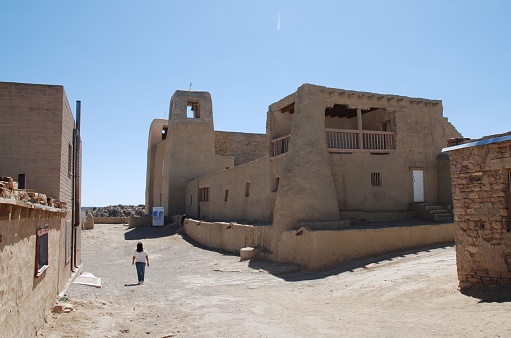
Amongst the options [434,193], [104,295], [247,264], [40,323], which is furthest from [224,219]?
[40,323]

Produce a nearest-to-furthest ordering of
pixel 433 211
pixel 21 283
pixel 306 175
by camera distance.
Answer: pixel 21 283 → pixel 306 175 → pixel 433 211

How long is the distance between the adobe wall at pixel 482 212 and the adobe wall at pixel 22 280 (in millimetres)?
7948

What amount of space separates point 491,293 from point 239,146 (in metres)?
27.6

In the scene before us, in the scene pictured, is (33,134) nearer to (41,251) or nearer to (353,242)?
(41,251)

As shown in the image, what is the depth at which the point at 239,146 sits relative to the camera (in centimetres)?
3494

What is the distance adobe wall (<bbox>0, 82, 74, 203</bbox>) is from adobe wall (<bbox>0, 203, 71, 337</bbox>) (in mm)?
1629

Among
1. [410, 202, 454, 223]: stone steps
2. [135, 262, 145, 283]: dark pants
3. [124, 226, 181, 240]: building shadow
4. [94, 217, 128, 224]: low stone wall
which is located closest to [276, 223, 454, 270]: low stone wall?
[410, 202, 454, 223]: stone steps

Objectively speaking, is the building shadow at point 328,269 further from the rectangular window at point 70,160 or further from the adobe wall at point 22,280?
the adobe wall at point 22,280

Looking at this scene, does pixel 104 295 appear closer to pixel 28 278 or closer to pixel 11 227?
pixel 28 278

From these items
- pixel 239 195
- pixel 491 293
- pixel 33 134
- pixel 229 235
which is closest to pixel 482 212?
pixel 491 293

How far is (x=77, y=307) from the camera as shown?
9.22 metres

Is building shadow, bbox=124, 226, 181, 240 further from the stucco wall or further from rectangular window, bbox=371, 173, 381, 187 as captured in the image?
the stucco wall

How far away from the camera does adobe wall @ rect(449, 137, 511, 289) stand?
8.35m

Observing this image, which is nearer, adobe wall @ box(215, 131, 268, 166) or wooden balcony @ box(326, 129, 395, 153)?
wooden balcony @ box(326, 129, 395, 153)
